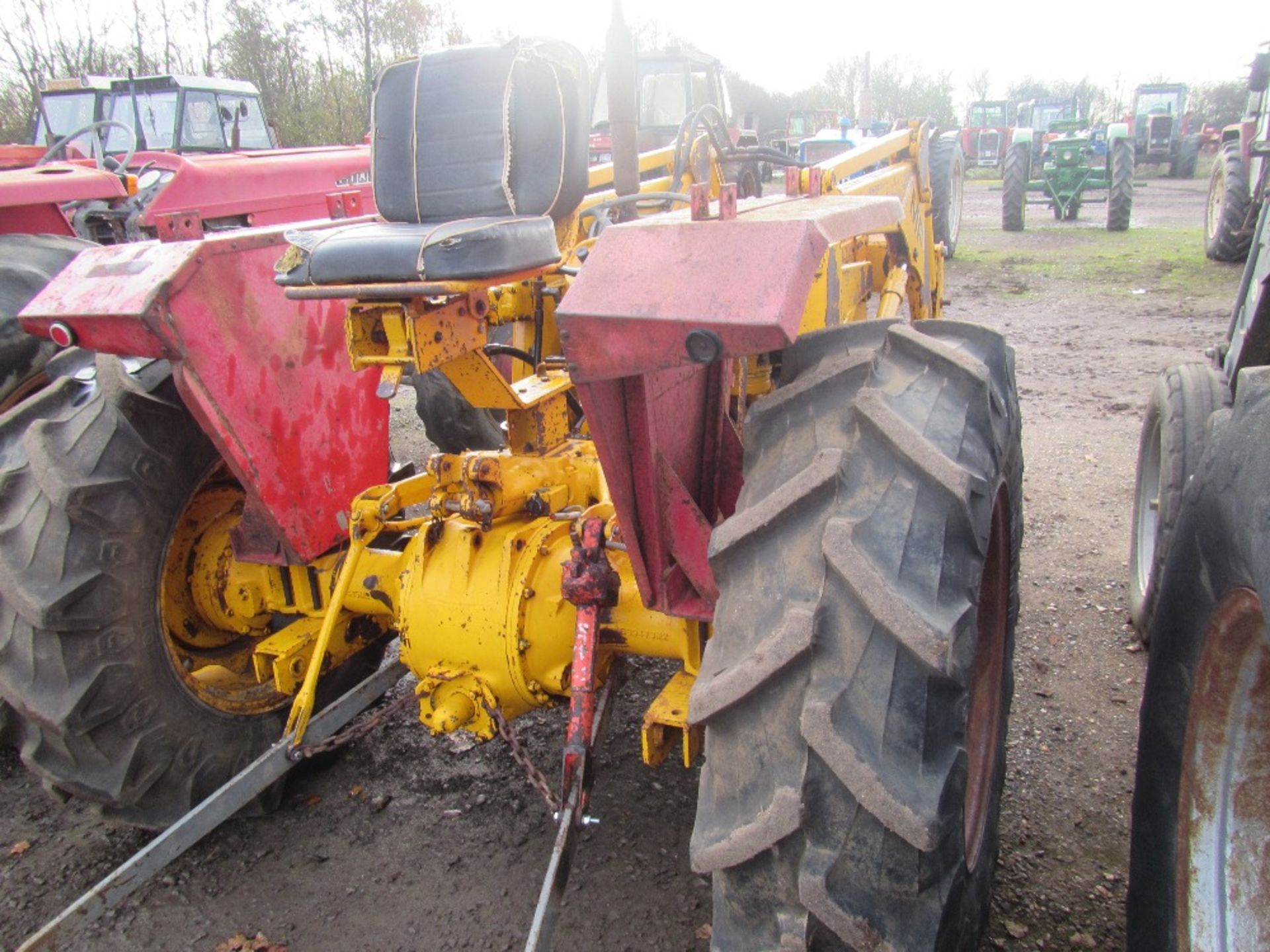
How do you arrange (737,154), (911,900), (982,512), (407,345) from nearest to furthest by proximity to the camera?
1. (911,900)
2. (982,512)
3. (407,345)
4. (737,154)

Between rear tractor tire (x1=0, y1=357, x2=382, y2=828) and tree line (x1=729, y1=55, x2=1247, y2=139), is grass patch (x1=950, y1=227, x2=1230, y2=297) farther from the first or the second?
tree line (x1=729, y1=55, x2=1247, y2=139)

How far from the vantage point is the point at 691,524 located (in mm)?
1924

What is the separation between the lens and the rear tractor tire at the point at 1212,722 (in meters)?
1.45

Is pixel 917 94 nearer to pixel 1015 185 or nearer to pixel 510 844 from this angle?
pixel 1015 185

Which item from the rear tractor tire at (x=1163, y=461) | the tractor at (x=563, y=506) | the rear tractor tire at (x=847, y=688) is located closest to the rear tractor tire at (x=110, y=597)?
the tractor at (x=563, y=506)

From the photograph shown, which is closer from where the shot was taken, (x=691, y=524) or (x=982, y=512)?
(x=982, y=512)

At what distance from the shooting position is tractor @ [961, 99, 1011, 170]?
88.2ft

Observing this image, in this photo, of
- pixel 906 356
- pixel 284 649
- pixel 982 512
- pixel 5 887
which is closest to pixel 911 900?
pixel 982 512

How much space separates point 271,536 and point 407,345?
0.75 m

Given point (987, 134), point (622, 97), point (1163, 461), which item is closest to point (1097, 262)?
point (1163, 461)

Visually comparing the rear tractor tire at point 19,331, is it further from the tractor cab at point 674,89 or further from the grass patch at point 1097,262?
the grass patch at point 1097,262

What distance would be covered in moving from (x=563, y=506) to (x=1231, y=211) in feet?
35.9

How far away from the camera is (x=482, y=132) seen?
9.56 feet

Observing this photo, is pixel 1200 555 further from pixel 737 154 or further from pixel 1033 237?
pixel 1033 237
